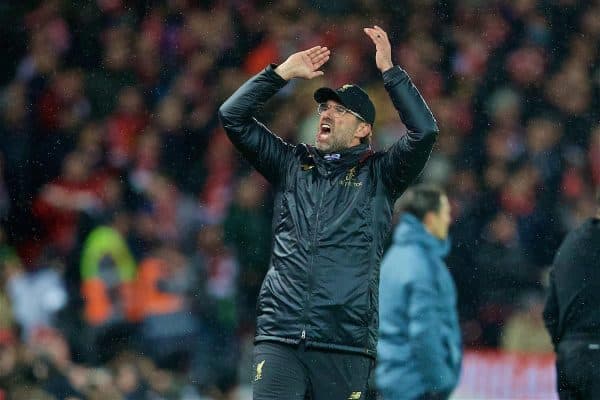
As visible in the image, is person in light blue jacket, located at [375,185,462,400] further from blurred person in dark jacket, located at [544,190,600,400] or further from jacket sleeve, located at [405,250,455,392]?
blurred person in dark jacket, located at [544,190,600,400]

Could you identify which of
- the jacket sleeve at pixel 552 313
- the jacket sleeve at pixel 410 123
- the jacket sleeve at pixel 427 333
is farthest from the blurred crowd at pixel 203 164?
the jacket sleeve at pixel 410 123

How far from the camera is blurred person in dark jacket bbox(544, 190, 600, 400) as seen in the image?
5.13 metres

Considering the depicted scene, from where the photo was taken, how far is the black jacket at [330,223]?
14.0ft

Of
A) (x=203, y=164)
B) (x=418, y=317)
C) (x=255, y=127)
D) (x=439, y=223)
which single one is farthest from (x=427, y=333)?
Answer: (x=203, y=164)

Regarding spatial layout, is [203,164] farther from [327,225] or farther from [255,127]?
Result: [327,225]

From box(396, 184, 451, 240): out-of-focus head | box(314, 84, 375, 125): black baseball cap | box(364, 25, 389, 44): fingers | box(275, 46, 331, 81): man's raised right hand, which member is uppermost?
box(364, 25, 389, 44): fingers

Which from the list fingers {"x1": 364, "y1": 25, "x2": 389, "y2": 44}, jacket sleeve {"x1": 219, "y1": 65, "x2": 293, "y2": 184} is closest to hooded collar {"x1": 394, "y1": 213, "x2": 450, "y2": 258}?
jacket sleeve {"x1": 219, "y1": 65, "x2": 293, "y2": 184}

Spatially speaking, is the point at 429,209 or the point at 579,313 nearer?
the point at 579,313

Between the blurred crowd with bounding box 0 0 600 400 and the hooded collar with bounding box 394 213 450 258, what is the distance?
2.72m

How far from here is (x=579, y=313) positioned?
17.0ft

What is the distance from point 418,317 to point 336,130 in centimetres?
151

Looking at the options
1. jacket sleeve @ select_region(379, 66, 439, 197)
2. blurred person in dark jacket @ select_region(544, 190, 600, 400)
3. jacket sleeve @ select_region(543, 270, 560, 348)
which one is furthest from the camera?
jacket sleeve @ select_region(543, 270, 560, 348)

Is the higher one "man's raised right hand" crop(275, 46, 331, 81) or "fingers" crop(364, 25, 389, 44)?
"fingers" crop(364, 25, 389, 44)

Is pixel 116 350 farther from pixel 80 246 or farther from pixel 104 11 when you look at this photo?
pixel 104 11
